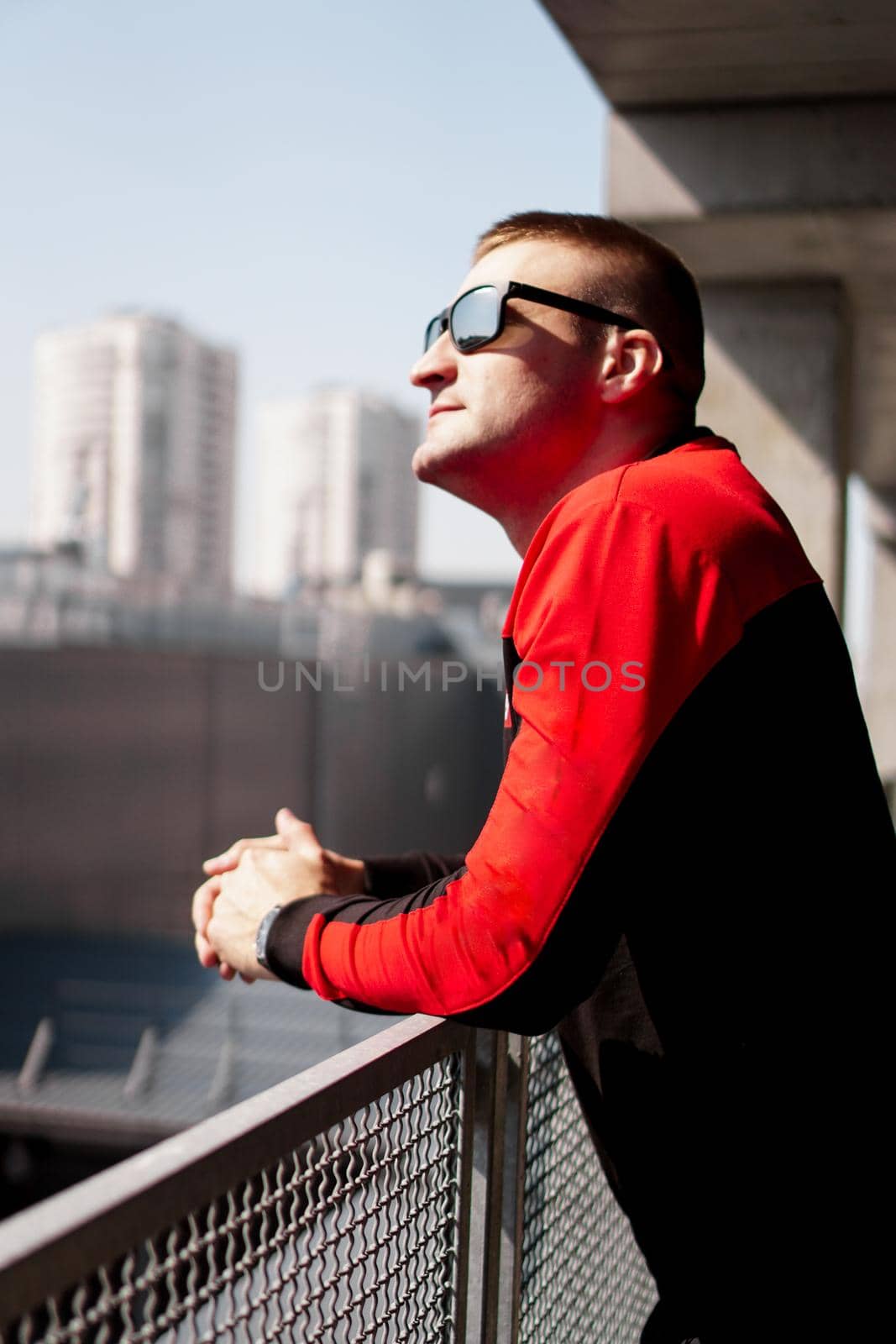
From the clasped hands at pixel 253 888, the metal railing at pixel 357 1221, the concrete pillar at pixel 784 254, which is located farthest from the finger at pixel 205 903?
the concrete pillar at pixel 784 254

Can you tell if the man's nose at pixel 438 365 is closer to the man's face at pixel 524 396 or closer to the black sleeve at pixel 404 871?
the man's face at pixel 524 396

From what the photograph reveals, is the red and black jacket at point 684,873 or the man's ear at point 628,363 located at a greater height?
the man's ear at point 628,363

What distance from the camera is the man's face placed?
1.68 meters

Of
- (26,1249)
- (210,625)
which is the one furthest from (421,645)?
(26,1249)

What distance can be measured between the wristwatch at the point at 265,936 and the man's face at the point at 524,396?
23.4 inches

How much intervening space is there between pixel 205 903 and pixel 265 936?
23 cm

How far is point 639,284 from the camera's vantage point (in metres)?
1.72

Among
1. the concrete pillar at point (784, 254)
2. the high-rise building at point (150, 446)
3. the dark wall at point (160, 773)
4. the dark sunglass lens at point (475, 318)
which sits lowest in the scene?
the dark wall at point (160, 773)

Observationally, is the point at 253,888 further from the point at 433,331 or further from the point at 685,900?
the point at 433,331

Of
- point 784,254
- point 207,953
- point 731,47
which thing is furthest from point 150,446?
point 207,953

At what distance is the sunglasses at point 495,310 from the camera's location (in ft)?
5.56

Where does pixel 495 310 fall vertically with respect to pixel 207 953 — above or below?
above

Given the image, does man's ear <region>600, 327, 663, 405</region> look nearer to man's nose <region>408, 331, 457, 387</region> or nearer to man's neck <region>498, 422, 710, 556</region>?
man's neck <region>498, 422, 710, 556</region>

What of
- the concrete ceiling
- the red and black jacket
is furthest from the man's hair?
the concrete ceiling
